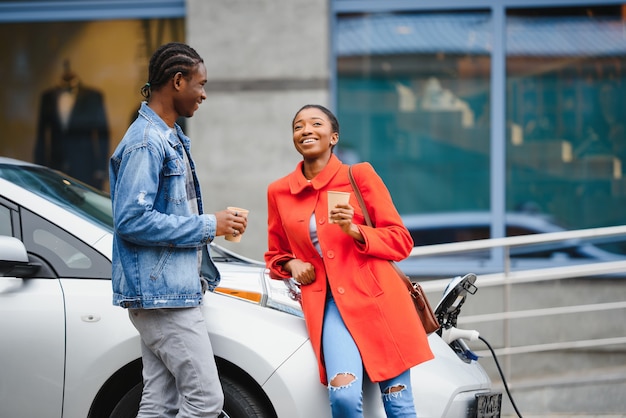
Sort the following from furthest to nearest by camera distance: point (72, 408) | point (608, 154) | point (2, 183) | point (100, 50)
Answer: point (100, 50), point (608, 154), point (2, 183), point (72, 408)

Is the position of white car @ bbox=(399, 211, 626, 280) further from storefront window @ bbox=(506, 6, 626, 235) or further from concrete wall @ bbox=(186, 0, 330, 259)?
concrete wall @ bbox=(186, 0, 330, 259)

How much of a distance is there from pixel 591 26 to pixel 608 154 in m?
1.14

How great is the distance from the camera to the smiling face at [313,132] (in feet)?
13.3

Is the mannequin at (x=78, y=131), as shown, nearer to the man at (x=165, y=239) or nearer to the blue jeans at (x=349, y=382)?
the man at (x=165, y=239)

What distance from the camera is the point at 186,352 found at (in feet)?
11.9

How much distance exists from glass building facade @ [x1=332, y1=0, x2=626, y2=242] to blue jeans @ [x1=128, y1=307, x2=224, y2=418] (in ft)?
15.7

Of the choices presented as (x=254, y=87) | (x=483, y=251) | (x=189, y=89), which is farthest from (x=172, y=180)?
(x=483, y=251)

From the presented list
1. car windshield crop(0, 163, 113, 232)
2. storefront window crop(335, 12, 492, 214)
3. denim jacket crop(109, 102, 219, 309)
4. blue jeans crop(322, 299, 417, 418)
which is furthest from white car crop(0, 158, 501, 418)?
storefront window crop(335, 12, 492, 214)

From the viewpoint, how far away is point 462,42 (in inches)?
321

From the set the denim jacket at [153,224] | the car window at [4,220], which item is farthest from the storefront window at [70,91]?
the denim jacket at [153,224]

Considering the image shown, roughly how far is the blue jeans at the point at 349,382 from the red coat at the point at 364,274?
0.14 feet

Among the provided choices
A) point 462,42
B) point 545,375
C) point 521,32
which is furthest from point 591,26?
point 545,375

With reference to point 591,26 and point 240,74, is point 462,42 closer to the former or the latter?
point 591,26

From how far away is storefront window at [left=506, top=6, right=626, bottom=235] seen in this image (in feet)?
26.6
